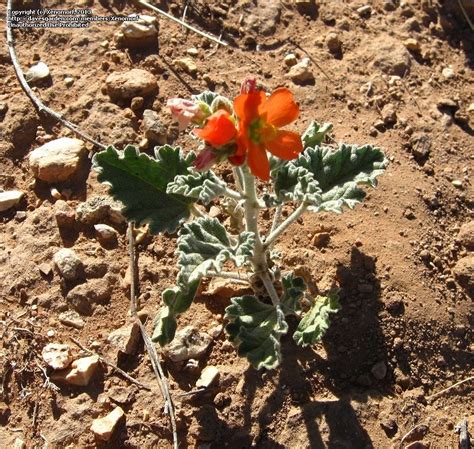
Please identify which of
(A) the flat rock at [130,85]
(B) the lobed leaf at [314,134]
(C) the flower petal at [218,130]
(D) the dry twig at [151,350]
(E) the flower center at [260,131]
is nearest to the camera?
(C) the flower petal at [218,130]

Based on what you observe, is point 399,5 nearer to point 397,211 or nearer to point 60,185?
point 397,211

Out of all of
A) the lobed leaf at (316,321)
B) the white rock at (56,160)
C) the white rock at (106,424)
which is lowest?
the white rock at (106,424)

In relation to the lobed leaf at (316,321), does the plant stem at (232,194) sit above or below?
above

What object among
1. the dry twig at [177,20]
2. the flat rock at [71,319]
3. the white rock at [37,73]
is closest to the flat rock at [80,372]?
the flat rock at [71,319]

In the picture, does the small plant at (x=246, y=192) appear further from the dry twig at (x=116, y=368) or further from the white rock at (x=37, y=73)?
the white rock at (x=37, y=73)

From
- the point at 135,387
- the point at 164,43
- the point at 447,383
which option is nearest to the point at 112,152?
the point at 135,387

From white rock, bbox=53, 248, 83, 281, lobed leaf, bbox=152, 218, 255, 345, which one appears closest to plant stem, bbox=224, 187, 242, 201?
lobed leaf, bbox=152, 218, 255, 345

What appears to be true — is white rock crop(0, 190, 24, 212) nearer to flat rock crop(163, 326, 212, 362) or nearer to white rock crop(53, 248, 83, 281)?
white rock crop(53, 248, 83, 281)
